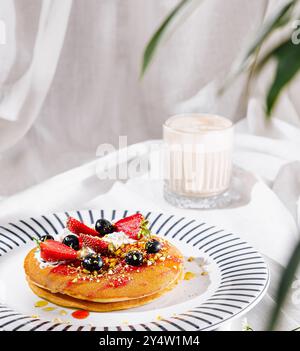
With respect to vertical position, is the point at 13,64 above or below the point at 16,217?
above

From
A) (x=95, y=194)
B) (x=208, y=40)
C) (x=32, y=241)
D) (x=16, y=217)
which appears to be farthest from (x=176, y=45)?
(x=32, y=241)

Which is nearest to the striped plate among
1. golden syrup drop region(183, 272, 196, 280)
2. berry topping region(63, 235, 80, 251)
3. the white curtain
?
golden syrup drop region(183, 272, 196, 280)

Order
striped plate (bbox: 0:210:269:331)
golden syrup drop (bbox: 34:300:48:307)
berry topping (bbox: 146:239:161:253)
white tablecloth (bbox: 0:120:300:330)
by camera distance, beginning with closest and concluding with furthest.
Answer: striped plate (bbox: 0:210:269:331)
golden syrup drop (bbox: 34:300:48:307)
berry topping (bbox: 146:239:161:253)
white tablecloth (bbox: 0:120:300:330)

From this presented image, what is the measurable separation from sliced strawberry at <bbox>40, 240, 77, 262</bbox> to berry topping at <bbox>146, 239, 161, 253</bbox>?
166mm

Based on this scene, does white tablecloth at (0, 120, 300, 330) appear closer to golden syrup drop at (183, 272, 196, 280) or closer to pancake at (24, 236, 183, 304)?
golden syrup drop at (183, 272, 196, 280)

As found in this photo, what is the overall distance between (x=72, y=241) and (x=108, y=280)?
0.49 ft

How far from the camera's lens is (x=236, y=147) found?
234 centimetres

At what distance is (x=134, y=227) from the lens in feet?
4.77

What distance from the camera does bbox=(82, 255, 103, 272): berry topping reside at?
127 centimetres

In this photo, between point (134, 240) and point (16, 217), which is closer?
point (134, 240)

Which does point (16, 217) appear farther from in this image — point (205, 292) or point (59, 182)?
point (205, 292)

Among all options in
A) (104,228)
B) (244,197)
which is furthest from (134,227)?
(244,197)

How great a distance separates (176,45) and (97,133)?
51 centimetres

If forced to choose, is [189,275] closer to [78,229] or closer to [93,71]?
[78,229]
